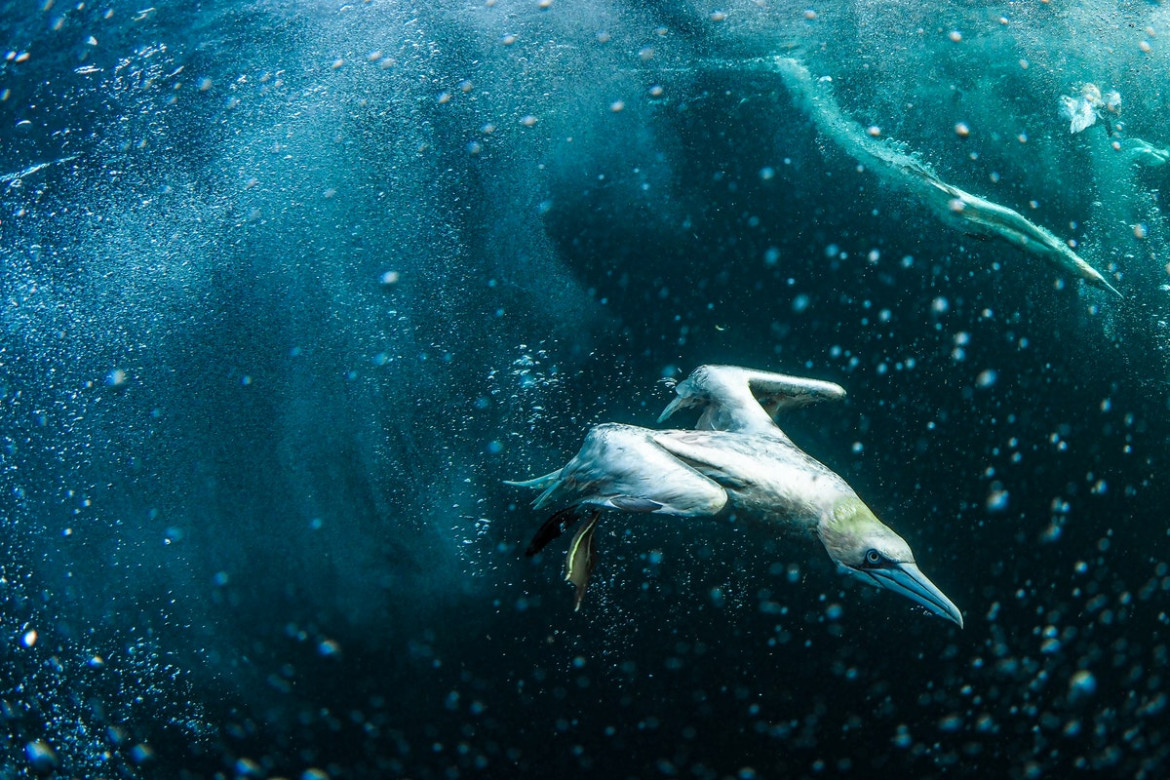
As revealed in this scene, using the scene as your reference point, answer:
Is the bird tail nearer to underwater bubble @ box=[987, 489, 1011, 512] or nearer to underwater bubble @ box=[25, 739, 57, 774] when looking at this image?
underwater bubble @ box=[987, 489, 1011, 512]

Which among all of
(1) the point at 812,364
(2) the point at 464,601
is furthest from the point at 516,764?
(1) the point at 812,364

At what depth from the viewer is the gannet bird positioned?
1247 mm

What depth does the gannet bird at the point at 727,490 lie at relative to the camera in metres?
1.25

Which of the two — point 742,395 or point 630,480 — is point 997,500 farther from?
point 630,480

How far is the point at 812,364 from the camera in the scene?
63.4 inches

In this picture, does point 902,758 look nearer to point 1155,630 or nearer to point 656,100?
point 1155,630

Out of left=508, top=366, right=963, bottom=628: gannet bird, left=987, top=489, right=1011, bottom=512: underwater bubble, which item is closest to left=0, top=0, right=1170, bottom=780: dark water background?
left=987, top=489, right=1011, bottom=512: underwater bubble

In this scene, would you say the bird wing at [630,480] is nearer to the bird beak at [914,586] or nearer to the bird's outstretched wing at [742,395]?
the bird's outstretched wing at [742,395]

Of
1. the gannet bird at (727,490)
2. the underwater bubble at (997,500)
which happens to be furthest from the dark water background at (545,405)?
the gannet bird at (727,490)

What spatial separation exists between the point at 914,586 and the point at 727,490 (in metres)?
0.35

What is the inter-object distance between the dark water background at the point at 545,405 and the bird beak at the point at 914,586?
22cm

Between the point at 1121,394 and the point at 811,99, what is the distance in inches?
39.6

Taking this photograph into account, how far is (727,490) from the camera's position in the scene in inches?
53.9

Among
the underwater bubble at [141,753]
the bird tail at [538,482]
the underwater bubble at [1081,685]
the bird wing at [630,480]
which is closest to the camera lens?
the bird wing at [630,480]
